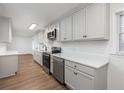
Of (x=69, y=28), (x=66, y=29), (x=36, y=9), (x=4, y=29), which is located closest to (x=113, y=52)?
(x=69, y=28)

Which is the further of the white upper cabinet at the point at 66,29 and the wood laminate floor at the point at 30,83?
the white upper cabinet at the point at 66,29

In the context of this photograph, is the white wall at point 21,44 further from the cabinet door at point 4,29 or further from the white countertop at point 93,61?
the white countertop at point 93,61

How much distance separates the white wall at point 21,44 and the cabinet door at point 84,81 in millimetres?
9931

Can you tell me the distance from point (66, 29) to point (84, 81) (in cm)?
191

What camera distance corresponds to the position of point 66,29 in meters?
3.34

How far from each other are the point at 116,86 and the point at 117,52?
0.69 meters

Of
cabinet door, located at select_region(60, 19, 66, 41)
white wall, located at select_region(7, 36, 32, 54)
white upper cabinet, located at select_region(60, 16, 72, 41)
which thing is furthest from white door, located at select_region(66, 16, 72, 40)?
white wall, located at select_region(7, 36, 32, 54)

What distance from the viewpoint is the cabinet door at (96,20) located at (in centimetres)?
198

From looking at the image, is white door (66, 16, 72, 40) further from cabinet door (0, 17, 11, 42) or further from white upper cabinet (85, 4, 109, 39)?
cabinet door (0, 17, 11, 42)

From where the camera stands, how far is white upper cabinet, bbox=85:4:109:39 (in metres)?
1.97

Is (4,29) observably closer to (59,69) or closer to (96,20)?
(59,69)

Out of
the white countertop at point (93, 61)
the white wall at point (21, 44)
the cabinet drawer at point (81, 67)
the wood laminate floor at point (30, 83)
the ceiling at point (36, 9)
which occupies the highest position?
the ceiling at point (36, 9)

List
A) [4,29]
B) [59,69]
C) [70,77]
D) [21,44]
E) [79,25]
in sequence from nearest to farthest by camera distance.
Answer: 1. [70,77]
2. [79,25]
3. [59,69]
4. [4,29]
5. [21,44]

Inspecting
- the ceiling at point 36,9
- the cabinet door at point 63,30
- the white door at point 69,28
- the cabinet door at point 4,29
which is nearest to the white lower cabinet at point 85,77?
the white door at point 69,28
